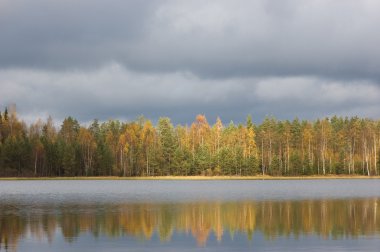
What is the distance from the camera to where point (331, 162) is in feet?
559

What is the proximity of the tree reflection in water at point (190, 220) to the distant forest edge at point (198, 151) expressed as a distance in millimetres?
100651

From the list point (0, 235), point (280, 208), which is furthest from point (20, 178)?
point (0, 235)

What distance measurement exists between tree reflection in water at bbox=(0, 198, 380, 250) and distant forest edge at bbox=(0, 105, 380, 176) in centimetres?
10065

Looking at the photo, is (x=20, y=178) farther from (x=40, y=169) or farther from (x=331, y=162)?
(x=331, y=162)

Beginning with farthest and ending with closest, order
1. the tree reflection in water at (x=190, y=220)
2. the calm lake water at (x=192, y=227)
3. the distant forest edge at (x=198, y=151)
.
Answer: the distant forest edge at (x=198, y=151)
the tree reflection in water at (x=190, y=220)
the calm lake water at (x=192, y=227)

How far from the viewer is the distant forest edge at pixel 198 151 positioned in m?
162

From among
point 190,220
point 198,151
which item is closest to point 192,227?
point 190,220

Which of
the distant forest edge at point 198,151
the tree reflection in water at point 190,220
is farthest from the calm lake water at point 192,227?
the distant forest edge at point 198,151

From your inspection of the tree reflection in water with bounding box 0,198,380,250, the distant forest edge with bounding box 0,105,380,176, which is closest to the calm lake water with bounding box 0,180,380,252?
the tree reflection in water with bounding box 0,198,380,250

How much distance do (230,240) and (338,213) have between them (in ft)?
64.7

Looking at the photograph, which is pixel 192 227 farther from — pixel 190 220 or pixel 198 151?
pixel 198 151

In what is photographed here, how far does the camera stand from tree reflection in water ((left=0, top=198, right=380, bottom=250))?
38.0 metres

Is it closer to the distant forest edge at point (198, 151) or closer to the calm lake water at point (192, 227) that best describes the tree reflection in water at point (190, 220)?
the calm lake water at point (192, 227)

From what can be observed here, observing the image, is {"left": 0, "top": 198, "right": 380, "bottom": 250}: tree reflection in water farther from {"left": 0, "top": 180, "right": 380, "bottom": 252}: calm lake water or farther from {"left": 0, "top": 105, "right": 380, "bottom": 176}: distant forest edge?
{"left": 0, "top": 105, "right": 380, "bottom": 176}: distant forest edge
